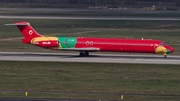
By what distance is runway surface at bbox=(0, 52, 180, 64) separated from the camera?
57.7 meters

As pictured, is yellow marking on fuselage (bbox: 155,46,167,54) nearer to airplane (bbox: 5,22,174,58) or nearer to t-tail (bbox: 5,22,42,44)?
airplane (bbox: 5,22,174,58)

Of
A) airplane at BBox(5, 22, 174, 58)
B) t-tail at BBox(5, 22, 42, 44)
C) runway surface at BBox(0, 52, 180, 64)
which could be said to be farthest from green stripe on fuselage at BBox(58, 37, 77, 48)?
t-tail at BBox(5, 22, 42, 44)

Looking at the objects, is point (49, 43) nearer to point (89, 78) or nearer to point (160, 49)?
point (160, 49)

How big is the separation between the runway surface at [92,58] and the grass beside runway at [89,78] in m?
3.48

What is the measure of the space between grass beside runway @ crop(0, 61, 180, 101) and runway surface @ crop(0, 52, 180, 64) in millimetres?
3477

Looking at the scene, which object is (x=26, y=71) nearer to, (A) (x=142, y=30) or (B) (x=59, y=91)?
(B) (x=59, y=91)

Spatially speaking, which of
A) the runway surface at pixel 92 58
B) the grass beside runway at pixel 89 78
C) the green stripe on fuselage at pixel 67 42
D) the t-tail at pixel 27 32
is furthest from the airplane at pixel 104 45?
the grass beside runway at pixel 89 78

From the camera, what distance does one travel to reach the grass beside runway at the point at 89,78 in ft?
129

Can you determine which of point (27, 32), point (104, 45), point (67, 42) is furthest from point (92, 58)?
point (27, 32)

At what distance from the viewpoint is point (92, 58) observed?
6016 cm

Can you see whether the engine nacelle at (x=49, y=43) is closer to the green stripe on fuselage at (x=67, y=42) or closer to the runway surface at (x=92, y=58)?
the green stripe on fuselage at (x=67, y=42)

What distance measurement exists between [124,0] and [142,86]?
506 feet

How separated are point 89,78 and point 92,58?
1440cm

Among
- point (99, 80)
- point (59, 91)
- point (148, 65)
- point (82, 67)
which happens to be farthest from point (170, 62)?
point (59, 91)
